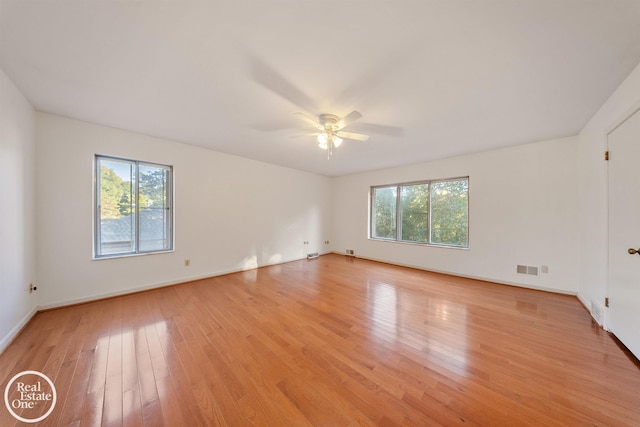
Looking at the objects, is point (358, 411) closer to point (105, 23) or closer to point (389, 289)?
point (389, 289)

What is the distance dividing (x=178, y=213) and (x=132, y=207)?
60 centimetres

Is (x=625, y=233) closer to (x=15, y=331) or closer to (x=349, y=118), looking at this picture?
(x=349, y=118)

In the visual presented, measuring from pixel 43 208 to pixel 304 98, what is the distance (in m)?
3.43

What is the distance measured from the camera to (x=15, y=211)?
6.83 feet

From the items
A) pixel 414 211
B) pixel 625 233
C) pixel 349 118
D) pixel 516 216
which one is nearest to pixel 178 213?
pixel 349 118

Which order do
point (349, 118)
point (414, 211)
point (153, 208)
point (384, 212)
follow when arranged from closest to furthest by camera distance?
1. point (349, 118)
2. point (153, 208)
3. point (414, 211)
4. point (384, 212)

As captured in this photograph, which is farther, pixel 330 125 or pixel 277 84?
pixel 330 125

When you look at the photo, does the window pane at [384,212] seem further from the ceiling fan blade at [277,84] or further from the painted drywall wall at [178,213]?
the ceiling fan blade at [277,84]

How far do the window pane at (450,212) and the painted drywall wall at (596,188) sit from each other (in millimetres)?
1436

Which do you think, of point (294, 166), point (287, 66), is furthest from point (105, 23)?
point (294, 166)

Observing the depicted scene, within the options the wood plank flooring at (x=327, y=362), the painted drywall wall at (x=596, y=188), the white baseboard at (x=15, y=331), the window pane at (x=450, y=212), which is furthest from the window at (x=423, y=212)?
the white baseboard at (x=15, y=331)

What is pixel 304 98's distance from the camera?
2109 mm

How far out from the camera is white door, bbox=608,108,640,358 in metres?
1.77

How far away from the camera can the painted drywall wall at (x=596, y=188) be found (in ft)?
6.21
